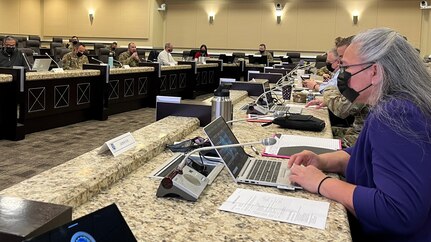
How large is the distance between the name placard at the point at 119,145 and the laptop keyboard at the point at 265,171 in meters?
0.49

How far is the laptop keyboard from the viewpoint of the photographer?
5.36 feet

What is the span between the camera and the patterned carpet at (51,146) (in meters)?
4.15

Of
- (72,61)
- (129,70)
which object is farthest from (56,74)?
(72,61)

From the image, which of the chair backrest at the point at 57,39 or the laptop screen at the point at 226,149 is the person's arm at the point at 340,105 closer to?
the laptop screen at the point at 226,149

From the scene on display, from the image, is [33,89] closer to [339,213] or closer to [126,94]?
[126,94]

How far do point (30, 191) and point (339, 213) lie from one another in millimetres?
880

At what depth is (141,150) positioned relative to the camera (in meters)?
1.79

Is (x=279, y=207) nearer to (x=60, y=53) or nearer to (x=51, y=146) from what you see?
(x=51, y=146)

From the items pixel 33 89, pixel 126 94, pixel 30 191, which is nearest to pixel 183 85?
pixel 126 94

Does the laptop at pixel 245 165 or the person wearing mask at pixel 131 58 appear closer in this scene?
the laptop at pixel 245 165

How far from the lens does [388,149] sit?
1.27 m

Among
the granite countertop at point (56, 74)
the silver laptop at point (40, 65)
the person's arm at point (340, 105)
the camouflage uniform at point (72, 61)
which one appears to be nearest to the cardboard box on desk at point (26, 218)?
the person's arm at point (340, 105)

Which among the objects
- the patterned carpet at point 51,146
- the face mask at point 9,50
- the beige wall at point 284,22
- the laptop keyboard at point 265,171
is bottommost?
the patterned carpet at point 51,146

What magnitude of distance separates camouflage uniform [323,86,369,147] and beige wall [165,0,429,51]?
1153 cm
